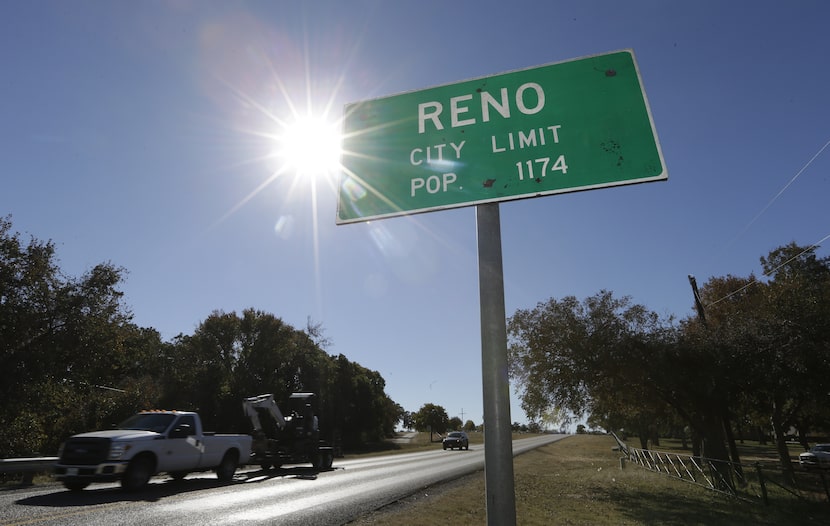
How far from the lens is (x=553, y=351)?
2058cm

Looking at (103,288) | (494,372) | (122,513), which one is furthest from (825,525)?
(103,288)

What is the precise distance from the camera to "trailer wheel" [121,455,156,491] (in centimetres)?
1122

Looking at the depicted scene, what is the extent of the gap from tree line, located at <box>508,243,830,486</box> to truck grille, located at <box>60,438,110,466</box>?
16173 mm

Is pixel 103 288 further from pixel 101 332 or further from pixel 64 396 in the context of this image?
pixel 64 396

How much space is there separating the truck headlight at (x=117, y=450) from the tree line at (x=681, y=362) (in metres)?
15.7

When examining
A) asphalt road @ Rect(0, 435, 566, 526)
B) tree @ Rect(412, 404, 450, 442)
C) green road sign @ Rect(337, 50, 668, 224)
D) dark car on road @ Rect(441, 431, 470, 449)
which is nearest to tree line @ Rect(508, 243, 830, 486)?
asphalt road @ Rect(0, 435, 566, 526)

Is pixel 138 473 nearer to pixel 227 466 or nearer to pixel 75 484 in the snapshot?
pixel 75 484

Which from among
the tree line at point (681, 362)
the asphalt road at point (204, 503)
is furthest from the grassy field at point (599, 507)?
the tree line at point (681, 362)

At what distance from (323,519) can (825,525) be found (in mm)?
12663

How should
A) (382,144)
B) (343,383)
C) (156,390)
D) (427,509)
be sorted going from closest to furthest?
1. (382,144)
2. (427,509)
3. (156,390)
4. (343,383)

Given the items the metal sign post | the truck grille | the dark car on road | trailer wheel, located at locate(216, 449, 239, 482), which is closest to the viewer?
the metal sign post

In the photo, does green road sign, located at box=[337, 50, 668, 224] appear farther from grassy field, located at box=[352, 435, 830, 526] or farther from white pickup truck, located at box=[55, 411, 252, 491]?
white pickup truck, located at box=[55, 411, 252, 491]

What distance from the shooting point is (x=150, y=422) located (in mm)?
13055

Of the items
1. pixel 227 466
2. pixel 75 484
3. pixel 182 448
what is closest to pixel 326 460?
pixel 227 466
